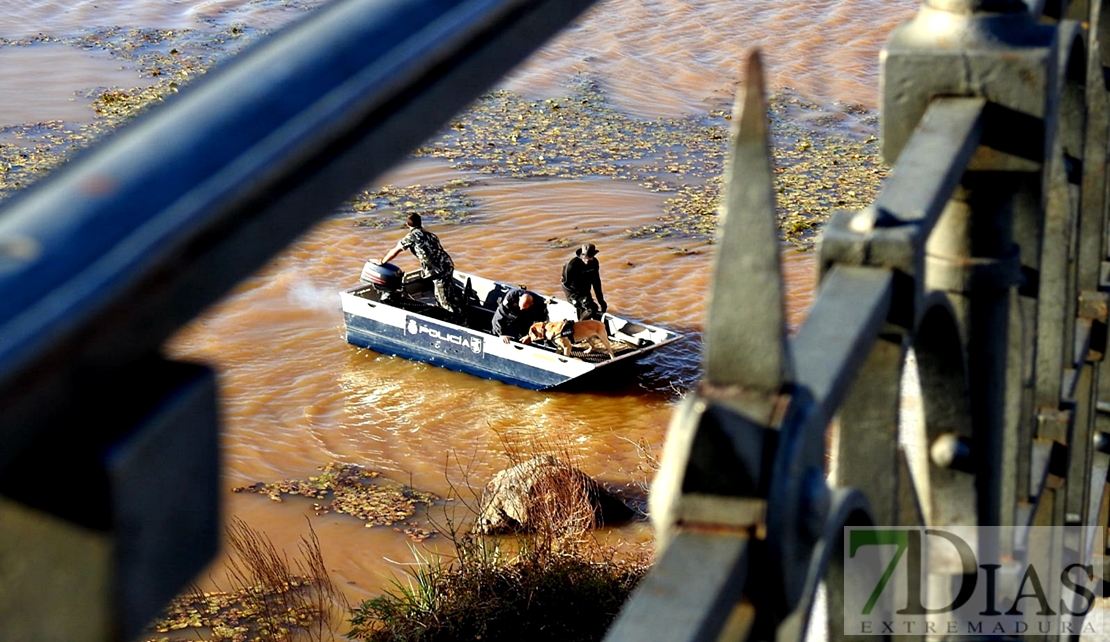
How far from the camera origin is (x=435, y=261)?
15.3 m

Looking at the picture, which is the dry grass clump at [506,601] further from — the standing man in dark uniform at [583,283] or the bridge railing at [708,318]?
the bridge railing at [708,318]

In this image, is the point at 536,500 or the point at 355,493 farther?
the point at 355,493

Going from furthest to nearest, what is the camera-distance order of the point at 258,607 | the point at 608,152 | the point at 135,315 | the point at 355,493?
the point at 608,152 < the point at 355,493 < the point at 258,607 < the point at 135,315

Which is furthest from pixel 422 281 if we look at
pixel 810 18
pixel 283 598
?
pixel 810 18

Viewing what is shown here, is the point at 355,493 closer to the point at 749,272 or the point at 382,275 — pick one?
the point at 382,275

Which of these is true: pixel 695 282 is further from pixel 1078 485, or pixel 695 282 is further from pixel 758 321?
pixel 758 321

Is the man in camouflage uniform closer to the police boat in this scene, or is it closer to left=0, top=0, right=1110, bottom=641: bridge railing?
the police boat

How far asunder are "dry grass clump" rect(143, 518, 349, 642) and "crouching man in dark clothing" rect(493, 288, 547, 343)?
5.02 m

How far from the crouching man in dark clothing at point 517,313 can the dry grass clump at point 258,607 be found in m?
5.02

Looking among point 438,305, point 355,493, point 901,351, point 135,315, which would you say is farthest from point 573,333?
point 135,315

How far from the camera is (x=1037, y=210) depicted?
1963mm

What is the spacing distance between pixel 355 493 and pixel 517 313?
3.28 m

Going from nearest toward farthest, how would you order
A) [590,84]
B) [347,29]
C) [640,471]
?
[347,29] < [640,471] < [590,84]

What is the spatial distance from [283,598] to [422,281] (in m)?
7.21
